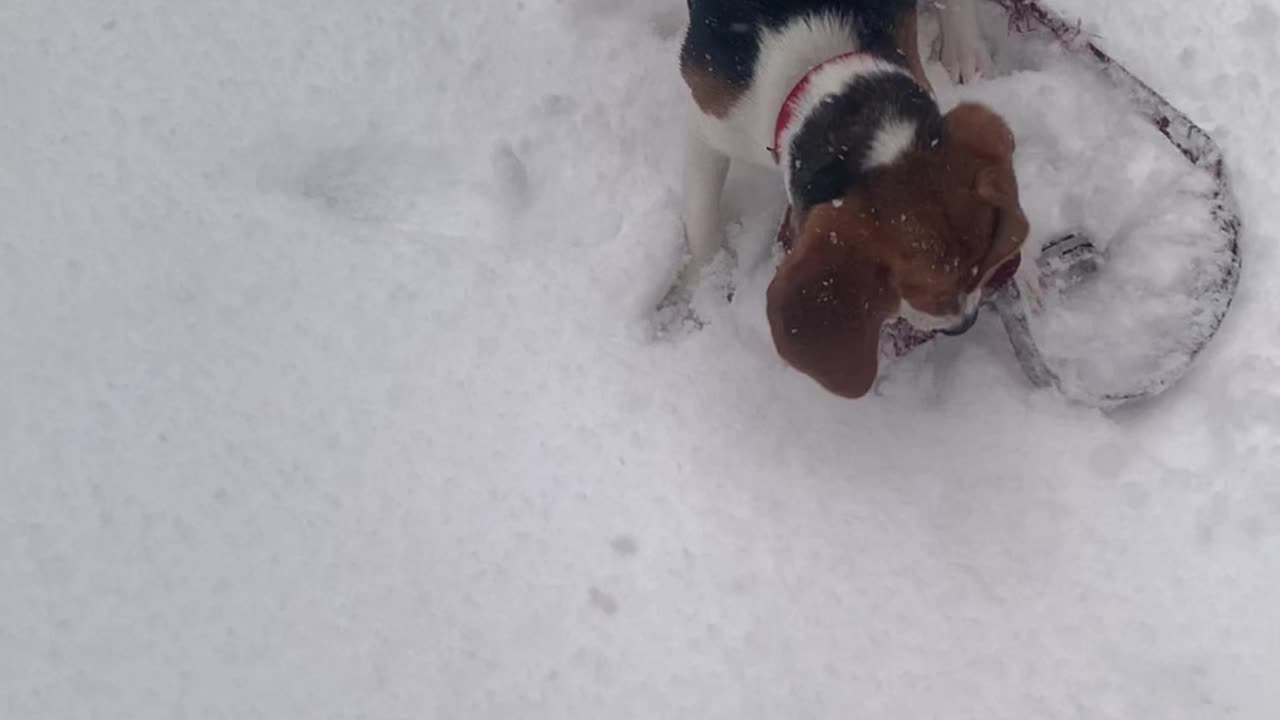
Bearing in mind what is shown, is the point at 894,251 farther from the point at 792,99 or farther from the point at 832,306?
the point at 792,99

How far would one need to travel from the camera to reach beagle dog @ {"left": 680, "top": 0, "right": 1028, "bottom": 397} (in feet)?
6.22

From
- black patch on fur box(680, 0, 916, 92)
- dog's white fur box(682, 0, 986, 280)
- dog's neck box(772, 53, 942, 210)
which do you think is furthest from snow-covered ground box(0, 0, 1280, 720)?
dog's neck box(772, 53, 942, 210)

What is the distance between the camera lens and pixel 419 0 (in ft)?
10.3

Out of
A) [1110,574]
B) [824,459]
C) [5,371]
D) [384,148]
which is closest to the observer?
[1110,574]

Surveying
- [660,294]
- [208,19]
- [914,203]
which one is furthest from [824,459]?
[208,19]

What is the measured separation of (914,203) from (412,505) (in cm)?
138

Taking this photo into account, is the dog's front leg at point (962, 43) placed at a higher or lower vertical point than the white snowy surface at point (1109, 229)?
higher

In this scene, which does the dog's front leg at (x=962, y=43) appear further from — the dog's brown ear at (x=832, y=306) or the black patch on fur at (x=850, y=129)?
the dog's brown ear at (x=832, y=306)

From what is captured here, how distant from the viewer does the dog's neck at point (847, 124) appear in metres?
1.99

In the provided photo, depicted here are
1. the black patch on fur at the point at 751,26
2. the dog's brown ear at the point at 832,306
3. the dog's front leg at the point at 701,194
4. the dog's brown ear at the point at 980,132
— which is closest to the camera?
the dog's brown ear at the point at 832,306

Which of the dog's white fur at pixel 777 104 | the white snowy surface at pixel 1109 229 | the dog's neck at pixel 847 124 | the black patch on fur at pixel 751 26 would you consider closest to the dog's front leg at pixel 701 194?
the dog's white fur at pixel 777 104

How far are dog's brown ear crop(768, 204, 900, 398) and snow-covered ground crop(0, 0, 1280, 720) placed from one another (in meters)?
0.71

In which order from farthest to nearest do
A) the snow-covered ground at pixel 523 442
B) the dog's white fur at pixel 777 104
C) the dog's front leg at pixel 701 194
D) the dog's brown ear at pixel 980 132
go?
the dog's front leg at pixel 701 194
the snow-covered ground at pixel 523 442
the dog's white fur at pixel 777 104
the dog's brown ear at pixel 980 132

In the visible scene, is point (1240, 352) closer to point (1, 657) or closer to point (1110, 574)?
point (1110, 574)
